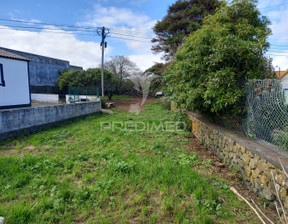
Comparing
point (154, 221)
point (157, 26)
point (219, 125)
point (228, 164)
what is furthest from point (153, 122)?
point (157, 26)

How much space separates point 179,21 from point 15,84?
13.6m

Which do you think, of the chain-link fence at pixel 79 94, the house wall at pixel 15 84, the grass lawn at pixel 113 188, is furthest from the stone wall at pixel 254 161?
A: the chain-link fence at pixel 79 94

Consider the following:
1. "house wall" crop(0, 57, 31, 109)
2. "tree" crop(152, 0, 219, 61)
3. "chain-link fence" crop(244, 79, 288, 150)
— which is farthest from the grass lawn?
"tree" crop(152, 0, 219, 61)

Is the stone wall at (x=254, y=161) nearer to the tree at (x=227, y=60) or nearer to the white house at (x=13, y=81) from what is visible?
the tree at (x=227, y=60)

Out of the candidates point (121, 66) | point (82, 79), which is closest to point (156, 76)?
point (121, 66)

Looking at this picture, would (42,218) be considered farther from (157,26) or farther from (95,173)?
(157,26)

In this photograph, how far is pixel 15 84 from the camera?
8.65 m

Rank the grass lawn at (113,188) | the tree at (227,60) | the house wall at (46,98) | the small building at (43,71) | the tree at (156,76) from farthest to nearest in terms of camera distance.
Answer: the tree at (156,76)
the small building at (43,71)
the house wall at (46,98)
the tree at (227,60)
the grass lawn at (113,188)

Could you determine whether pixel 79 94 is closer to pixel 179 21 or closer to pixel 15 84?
pixel 15 84

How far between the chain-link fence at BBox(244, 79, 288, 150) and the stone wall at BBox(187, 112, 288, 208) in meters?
0.18

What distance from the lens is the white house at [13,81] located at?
8.08 m

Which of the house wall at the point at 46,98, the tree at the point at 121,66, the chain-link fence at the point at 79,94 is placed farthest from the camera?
the tree at the point at 121,66

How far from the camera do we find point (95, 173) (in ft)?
9.02

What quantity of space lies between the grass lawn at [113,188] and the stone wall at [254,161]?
14.7 inches
